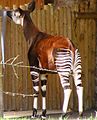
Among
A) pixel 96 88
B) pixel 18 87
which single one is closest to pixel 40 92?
pixel 18 87

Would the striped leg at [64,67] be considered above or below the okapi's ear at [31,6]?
below

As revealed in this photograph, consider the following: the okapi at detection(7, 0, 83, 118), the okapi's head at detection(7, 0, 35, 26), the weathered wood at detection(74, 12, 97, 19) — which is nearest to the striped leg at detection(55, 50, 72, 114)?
the okapi at detection(7, 0, 83, 118)

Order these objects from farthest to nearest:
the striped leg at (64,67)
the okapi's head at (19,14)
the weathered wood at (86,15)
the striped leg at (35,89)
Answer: the weathered wood at (86,15)
the okapi's head at (19,14)
the striped leg at (35,89)
the striped leg at (64,67)

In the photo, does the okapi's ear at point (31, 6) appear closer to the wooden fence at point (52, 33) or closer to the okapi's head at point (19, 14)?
the okapi's head at point (19, 14)

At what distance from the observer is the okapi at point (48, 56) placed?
907cm

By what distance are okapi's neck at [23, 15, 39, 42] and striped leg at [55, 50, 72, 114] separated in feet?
2.04

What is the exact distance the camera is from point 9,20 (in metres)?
10.1

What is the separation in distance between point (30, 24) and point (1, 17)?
64 centimetres

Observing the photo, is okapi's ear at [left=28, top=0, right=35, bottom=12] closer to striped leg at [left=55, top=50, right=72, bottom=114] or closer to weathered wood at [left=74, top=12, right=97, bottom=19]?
striped leg at [left=55, top=50, right=72, bottom=114]

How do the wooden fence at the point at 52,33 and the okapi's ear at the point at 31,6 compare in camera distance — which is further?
the wooden fence at the point at 52,33

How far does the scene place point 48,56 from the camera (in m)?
9.12

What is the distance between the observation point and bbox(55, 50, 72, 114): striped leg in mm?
9039

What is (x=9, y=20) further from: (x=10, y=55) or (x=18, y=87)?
(x=18, y=87)

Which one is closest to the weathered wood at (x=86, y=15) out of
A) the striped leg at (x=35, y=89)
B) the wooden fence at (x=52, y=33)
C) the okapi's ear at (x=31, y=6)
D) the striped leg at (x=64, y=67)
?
the wooden fence at (x=52, y=33)
